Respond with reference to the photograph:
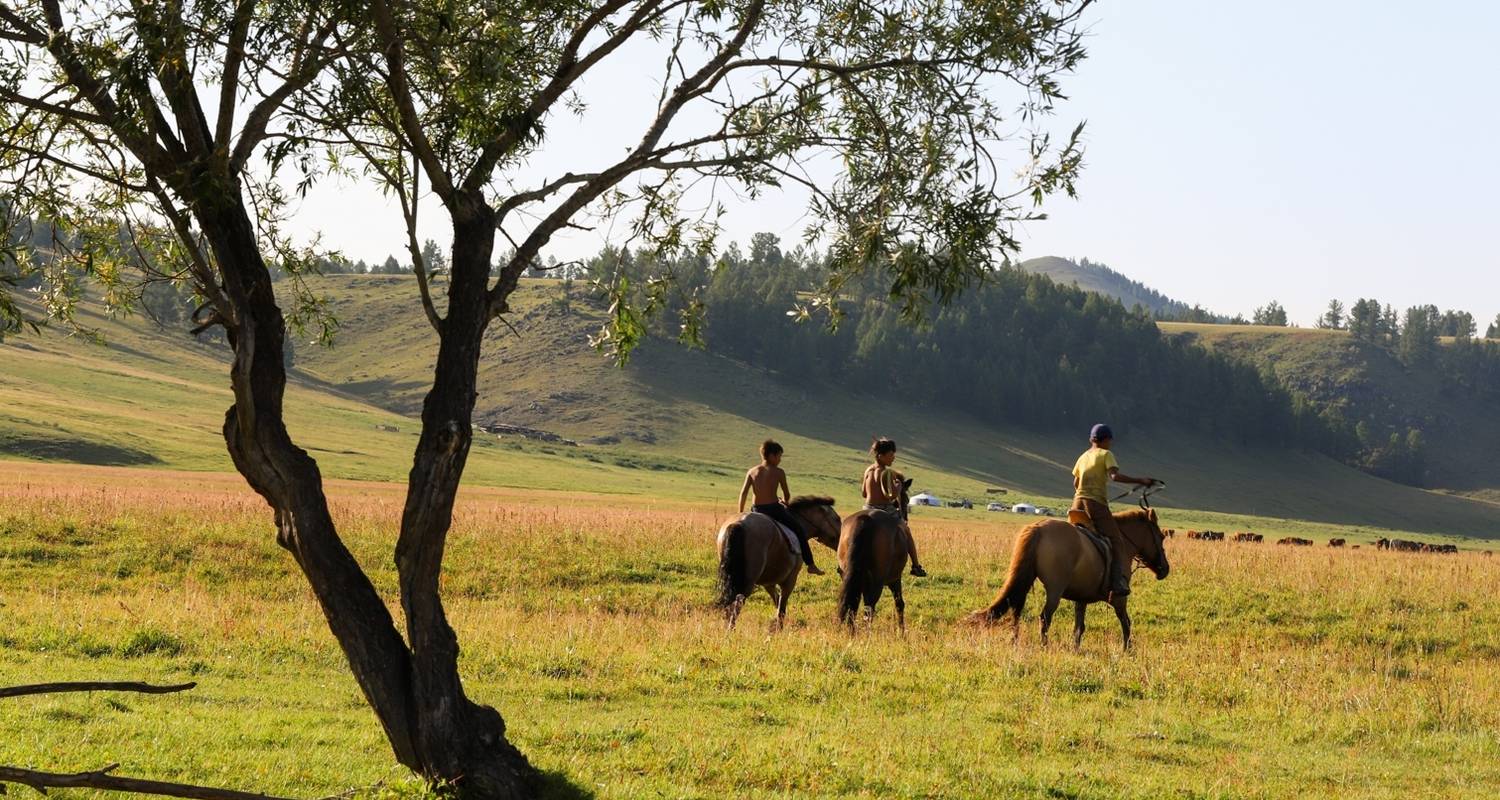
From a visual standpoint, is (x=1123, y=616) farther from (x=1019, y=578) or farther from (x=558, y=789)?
(x=558, y=789)

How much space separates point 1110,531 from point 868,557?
3555 mm

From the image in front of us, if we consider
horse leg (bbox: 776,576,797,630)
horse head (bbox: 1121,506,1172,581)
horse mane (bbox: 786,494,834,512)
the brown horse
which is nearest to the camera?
the brown horse

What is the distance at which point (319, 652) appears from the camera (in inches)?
667

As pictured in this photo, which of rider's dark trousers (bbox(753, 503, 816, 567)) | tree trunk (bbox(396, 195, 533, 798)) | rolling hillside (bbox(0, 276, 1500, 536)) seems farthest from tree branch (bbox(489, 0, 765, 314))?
rolling hillside (bbox(0, 276, 1500, 536))

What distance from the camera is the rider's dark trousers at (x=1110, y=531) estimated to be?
66.9 feet

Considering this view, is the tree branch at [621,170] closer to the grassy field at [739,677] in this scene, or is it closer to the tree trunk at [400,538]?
the tree trunk at [400,538]

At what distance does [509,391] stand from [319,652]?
158 m

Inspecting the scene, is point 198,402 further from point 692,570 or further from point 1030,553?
A: point 1030,553

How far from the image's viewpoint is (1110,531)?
20.6m

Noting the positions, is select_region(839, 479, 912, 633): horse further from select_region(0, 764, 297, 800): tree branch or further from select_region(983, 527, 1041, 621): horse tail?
select_region(0, 764, 297, 800): tree branch

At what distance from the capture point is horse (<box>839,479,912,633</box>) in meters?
20.4

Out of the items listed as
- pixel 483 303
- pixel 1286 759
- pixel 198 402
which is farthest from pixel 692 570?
pixel 198 402

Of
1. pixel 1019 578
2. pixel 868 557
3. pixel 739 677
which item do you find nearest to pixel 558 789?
pixel 739 677

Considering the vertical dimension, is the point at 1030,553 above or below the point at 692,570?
above
